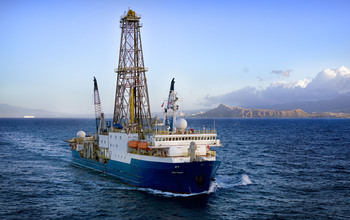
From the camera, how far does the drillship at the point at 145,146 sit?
38.6 metres

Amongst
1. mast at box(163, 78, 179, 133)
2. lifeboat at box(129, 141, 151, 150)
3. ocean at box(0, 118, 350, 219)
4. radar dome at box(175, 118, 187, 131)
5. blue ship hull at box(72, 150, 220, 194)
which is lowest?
ocean at box(0, 118, 350, 219)

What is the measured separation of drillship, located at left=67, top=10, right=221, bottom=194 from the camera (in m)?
38.6

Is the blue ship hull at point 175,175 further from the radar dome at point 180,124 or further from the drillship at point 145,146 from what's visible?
the radar dome at point 180,124

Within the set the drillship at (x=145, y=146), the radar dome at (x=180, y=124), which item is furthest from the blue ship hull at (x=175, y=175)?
the radar dome at (x=180, y=124)

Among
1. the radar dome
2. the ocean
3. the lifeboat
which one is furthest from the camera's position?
the radar dome

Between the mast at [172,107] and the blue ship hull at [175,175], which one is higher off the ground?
the mast at [172,107]

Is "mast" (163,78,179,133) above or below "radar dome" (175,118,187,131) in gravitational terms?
above

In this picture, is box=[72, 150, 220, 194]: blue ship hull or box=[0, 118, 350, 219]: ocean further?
box=[72, 150, 220, 194]: blue ship hull

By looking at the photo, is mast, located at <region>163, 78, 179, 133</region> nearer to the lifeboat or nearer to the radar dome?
the radar dome

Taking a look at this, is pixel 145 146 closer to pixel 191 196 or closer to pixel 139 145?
pixel 139 145

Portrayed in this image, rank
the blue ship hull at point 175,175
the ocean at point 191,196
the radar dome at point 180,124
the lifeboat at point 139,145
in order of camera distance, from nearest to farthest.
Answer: the ocean at point 191,196 → the blue ship hull at point 175,175 → the lifeboat at point 139,145 → the radar dome at point 180,124

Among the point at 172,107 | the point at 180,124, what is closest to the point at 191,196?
the point at 180,124

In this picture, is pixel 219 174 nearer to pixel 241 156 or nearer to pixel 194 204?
pixel 194 204

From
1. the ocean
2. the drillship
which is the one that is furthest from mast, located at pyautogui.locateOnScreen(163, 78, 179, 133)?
the ocean
